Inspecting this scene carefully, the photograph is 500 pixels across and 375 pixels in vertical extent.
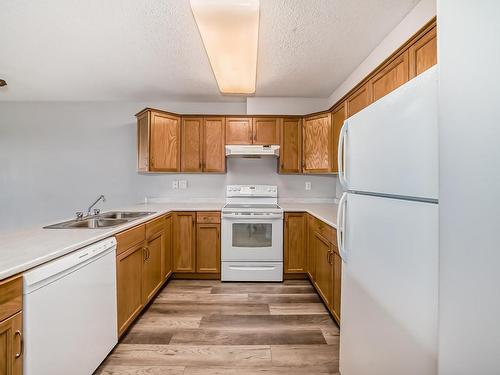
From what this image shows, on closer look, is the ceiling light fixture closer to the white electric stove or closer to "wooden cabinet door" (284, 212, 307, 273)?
the white electric stove

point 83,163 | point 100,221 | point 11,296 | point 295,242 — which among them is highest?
point 83,163

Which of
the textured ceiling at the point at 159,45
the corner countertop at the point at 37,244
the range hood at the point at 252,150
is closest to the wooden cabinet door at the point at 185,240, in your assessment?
the range hood at the point at 252,150

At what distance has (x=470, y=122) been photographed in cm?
56

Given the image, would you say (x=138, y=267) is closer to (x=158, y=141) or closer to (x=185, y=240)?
(x=185, y=240)

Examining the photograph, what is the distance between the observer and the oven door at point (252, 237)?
2910mm

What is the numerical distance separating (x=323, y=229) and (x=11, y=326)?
214 cm

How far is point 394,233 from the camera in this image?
35.9 inches

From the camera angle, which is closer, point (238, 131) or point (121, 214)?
point (121, 214)

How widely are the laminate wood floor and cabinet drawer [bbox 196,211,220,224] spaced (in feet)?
2.63

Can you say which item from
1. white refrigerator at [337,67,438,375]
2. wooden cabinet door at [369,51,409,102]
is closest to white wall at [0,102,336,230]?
wooden cabinet door at [369,51,409,102]

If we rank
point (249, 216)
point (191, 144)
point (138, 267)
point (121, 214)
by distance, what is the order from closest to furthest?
point (138, 267)
point (121, 214)
point (249, 216)
point (191, 144)

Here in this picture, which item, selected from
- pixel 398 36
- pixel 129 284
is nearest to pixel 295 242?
pixel 129 284

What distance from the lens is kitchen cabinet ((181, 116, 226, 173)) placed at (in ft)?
10.8

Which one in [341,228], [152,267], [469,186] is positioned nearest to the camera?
[469,186]
